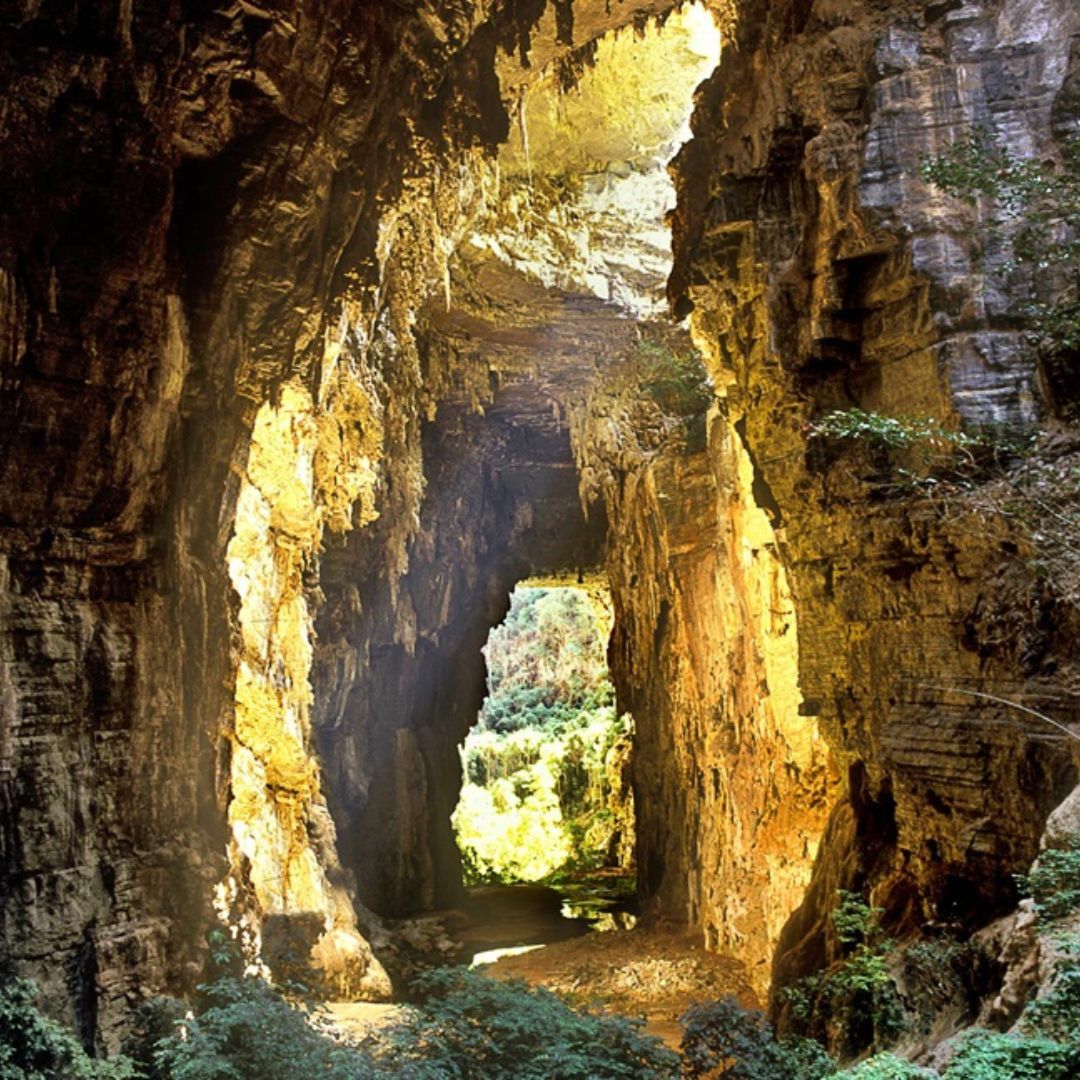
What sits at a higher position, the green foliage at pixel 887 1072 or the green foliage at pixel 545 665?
the green foliage at pixel 545 665

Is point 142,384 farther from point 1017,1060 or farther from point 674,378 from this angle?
point 674,378

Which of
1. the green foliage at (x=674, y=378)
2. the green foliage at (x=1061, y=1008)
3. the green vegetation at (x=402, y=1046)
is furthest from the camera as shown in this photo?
the green foliage at (x=674, y=378)

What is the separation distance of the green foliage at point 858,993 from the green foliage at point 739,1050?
0.89 meters

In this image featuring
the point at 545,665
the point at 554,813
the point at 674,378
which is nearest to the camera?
the point at 674,378

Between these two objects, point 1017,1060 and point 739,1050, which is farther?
point 739,1050

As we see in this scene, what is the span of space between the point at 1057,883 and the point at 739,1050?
2.21 m

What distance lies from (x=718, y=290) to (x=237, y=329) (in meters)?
5.24

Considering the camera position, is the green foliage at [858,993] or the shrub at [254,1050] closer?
the shrub at [254,1050]

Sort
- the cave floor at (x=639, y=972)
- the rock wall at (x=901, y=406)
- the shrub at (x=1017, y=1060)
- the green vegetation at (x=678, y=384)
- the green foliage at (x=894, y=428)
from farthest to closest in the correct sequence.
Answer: the green vegetation at (x=678, y=384), the cave floor at (x=639, y=972), the rock wall at (x=901, y=406), the green foliage at (x=894, y=428), the shrub at (x=1017, y=1060)

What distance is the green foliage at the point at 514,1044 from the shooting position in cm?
584

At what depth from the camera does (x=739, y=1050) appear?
6.10 metres

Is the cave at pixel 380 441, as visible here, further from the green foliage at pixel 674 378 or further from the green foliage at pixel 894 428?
the green foliage at pixel 674 378

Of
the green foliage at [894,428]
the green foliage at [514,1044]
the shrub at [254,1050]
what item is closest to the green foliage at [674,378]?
the green foliage at [894,428]

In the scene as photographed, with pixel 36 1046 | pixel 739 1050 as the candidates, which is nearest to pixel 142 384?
pixel 36 1046
